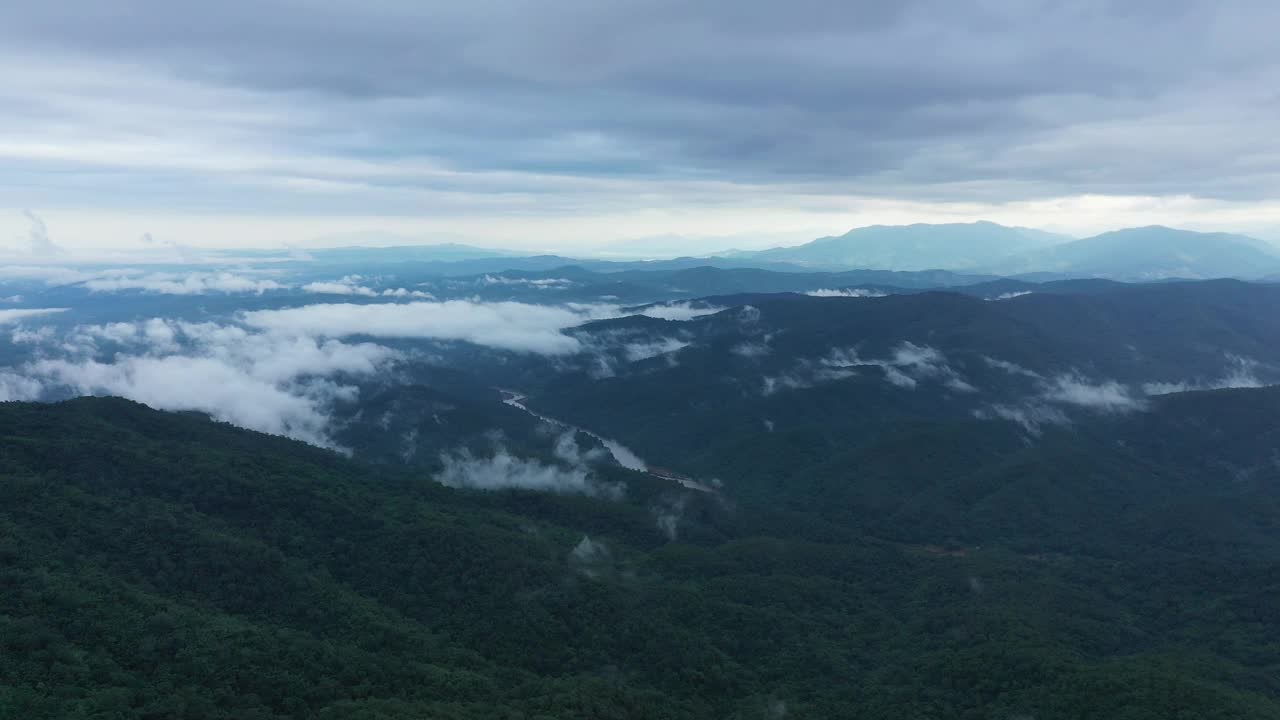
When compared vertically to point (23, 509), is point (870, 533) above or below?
below

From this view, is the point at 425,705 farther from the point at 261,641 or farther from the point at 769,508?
the point at 769,508

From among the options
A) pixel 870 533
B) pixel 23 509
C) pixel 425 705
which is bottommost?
pixel 870 533

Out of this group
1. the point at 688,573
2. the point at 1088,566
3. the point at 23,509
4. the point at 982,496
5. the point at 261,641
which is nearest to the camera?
the point at 261,641

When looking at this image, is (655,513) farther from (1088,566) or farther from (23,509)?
(23,509)

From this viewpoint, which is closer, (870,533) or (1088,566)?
(1088,566)

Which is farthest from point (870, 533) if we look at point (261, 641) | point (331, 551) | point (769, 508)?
point (261, 641)

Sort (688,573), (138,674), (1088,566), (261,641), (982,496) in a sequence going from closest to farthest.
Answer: (138,674)
(261,641)
(688,573)
(1088,566)
(982,496)

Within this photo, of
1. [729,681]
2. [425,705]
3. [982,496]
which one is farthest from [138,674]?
[982,496]
